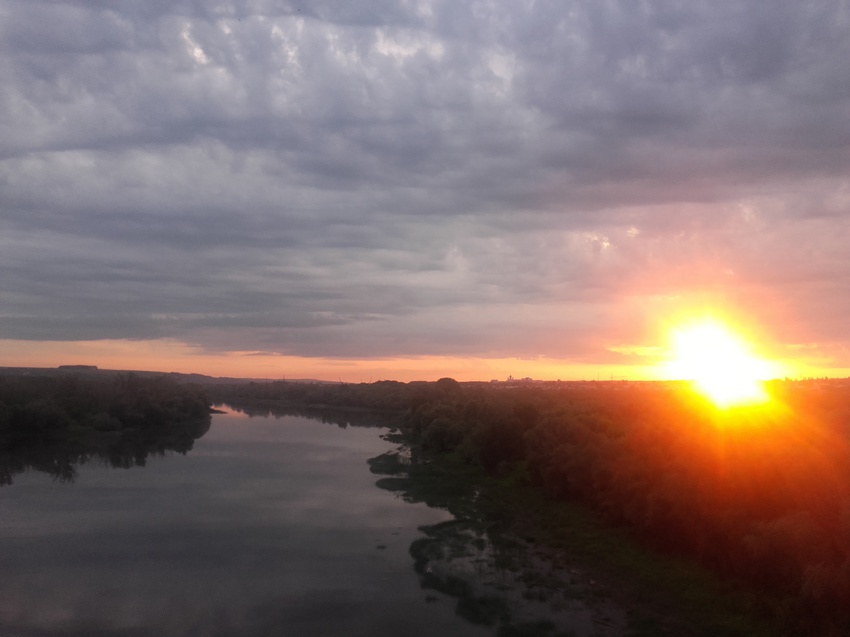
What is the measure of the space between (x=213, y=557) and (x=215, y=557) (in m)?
0.07

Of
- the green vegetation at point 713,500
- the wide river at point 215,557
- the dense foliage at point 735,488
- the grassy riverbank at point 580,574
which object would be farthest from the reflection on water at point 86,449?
the dense foliage at point 735,488

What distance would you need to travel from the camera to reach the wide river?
17688mm

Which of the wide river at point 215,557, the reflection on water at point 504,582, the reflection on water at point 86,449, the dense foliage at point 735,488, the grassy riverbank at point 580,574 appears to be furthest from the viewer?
the reflection on water at point 86,449

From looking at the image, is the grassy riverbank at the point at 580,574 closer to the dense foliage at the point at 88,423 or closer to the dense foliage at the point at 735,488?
the dense foliage at the point at 735,488

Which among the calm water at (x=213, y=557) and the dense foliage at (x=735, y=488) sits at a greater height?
the dense foliage at (x=735, y=488)

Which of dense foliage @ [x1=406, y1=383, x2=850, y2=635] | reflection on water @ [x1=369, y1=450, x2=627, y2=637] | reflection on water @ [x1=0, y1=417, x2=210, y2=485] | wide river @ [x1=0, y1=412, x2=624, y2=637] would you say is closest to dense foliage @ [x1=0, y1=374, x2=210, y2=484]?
reflection on water @ [x1=0, y1=417, x2=210, y2=485]

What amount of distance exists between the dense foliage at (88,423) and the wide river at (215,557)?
957cm

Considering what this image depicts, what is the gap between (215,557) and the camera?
23906mm

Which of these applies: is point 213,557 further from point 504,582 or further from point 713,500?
point 713,500

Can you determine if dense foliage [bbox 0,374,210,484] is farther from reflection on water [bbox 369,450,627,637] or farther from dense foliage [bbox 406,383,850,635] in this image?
dense foliage [bbox 406,383,850,635]

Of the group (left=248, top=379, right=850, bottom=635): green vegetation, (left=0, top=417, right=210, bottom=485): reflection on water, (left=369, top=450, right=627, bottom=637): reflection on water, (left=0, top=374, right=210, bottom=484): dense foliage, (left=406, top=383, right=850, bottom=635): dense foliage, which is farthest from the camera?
(left=0, top=374, right=210, bottom=484): dense foliage

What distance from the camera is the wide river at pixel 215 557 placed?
1769 cm

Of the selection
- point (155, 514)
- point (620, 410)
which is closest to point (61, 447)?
point (155, 514)

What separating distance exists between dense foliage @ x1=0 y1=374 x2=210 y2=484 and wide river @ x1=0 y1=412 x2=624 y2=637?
31.4ft
